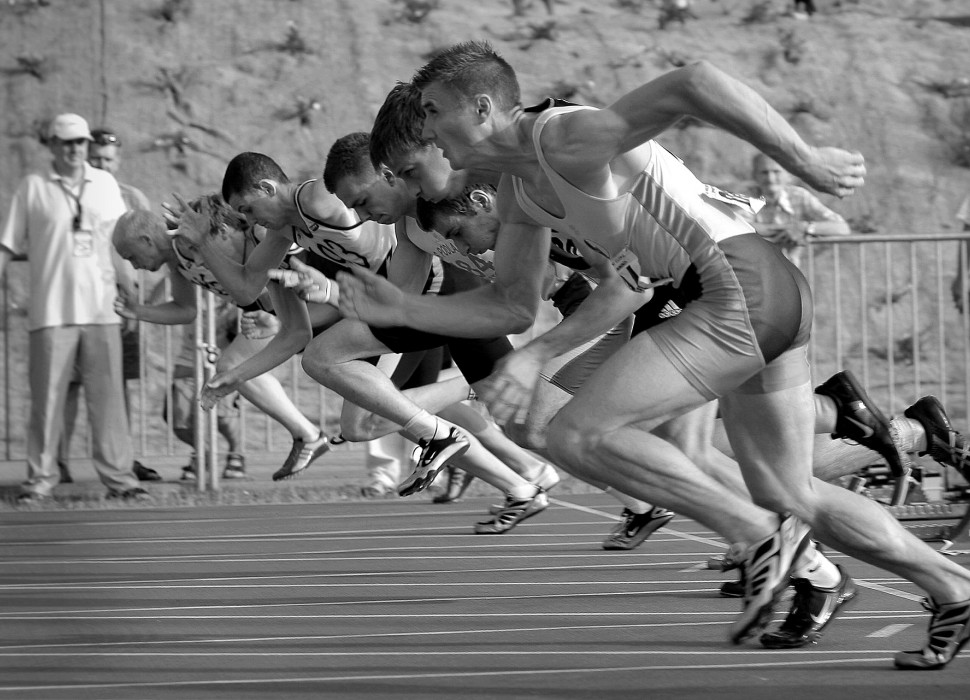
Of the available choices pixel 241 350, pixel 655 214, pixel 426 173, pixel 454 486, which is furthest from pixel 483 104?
pixel 454 486

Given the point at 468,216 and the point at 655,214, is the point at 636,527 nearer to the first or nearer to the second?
the point at 468,216

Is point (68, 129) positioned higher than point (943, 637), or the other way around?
point (943, 637)

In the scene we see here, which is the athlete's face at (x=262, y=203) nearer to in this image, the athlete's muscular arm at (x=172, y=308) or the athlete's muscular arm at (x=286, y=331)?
the athlete's muscular arm at (x=286, y=331)

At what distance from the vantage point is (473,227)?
5.67 meters

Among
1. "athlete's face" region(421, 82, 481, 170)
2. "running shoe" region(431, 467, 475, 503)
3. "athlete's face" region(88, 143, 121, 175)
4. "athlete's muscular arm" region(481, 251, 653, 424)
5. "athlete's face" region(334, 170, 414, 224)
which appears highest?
"athlete's face" region(421, 82, 481, 170)

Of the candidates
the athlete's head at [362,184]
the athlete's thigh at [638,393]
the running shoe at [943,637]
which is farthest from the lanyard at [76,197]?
the running shoe at [943,637]

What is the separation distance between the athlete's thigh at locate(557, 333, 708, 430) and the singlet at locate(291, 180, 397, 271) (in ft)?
9.84

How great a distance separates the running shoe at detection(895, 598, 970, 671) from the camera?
396 cm

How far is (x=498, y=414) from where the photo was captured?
13.3 feet

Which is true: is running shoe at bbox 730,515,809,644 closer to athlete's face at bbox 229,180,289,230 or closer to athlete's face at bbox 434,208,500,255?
athlete's face at bbox 434,208,500,255

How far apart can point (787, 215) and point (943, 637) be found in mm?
5733

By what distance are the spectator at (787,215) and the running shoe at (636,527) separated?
2276mm

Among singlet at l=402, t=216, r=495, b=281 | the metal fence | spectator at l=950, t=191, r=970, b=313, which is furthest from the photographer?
the metal fence

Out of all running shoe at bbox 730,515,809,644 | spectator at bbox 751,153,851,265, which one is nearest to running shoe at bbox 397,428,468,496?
spectator at bbox 751,153,851,265
